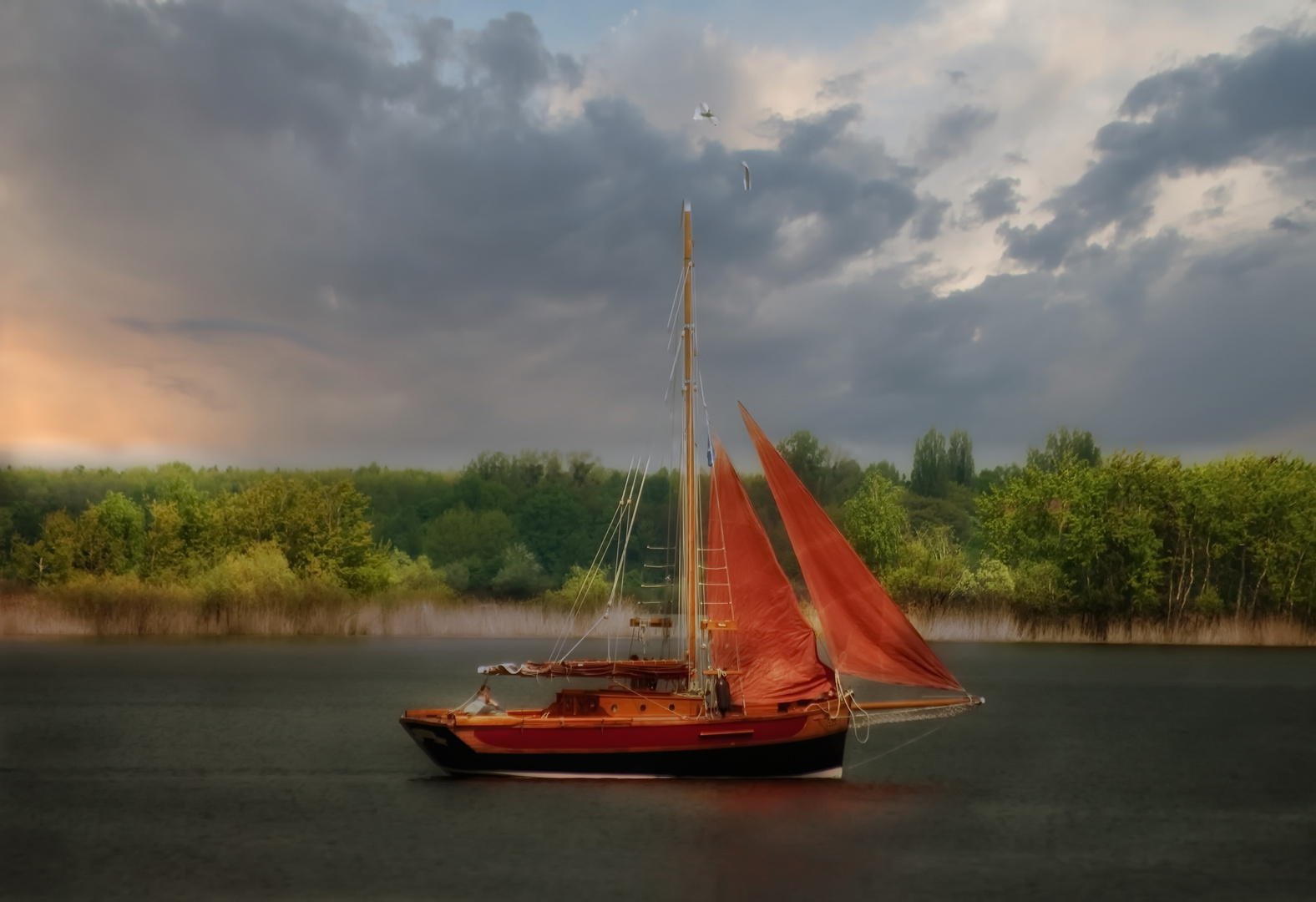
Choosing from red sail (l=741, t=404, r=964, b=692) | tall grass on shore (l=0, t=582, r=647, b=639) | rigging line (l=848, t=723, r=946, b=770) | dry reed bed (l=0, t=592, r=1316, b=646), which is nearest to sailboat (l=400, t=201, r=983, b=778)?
red sail (l=741, t=404, r=964, b=692)

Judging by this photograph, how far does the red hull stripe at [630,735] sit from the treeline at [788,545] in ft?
145

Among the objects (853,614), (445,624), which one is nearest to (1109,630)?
(445,624)

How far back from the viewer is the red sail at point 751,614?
28578mm

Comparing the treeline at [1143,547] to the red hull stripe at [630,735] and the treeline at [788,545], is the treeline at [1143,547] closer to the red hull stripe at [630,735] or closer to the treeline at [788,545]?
the treeline at [788,545]

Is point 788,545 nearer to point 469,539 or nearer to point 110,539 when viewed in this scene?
point 469,539

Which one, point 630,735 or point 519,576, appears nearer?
point 630,735

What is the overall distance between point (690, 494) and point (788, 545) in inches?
2675

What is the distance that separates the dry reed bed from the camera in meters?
75.9

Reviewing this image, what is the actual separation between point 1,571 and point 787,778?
329 ft

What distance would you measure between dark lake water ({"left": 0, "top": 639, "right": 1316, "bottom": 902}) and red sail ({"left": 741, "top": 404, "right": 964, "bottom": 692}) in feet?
10.4

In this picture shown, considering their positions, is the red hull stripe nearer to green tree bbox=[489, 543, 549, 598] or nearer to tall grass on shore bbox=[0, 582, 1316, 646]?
tall grass on shore bbox=[0, 582, 1316, 646]

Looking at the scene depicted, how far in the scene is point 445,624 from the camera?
252 feet

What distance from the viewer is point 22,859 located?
24766mm

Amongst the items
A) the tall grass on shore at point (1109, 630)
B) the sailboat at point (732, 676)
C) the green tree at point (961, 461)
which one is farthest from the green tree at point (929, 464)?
the sailboat at point (732, 676)
